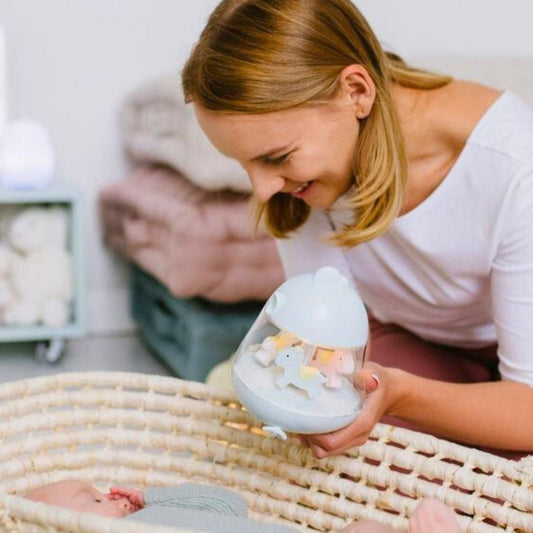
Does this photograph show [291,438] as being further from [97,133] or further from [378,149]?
[97,133]

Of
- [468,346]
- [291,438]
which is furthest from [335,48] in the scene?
[468,346]

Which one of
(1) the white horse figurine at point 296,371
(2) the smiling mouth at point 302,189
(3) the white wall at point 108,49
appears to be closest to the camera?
(1) the white horse figurine at point 296,371

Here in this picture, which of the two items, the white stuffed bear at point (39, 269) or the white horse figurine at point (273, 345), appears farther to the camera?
the white stuffed bear at point (39, 269)

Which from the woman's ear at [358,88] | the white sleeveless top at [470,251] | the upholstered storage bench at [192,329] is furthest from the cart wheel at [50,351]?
the woman's ear at [358,88]

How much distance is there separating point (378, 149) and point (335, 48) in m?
0.12

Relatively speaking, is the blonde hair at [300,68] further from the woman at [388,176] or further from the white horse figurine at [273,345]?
the white horse figurine at [273,345]

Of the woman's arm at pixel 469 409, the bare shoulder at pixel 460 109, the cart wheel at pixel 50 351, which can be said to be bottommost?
the cart wheel at pixel 50 351

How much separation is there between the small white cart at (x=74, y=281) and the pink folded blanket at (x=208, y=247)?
0.52 feet

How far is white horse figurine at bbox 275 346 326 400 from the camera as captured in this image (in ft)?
2.80

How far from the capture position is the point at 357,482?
3.41 feet

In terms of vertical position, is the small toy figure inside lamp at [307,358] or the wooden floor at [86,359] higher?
the small toy figure inside lamp at [307,358]

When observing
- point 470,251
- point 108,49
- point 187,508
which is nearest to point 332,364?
point 187,508

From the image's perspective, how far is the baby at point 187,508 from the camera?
892mm

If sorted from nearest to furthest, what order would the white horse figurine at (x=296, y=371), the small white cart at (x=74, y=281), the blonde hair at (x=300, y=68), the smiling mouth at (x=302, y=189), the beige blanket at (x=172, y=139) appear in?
the white horse figurine at (x=296, y=371)
the blonde hair at (x=300, y=68)
the smiling mouth at (x=302, y=189)
the beige blanket at (x=172, y=139)
the small white cart at (x=74, y=281)
